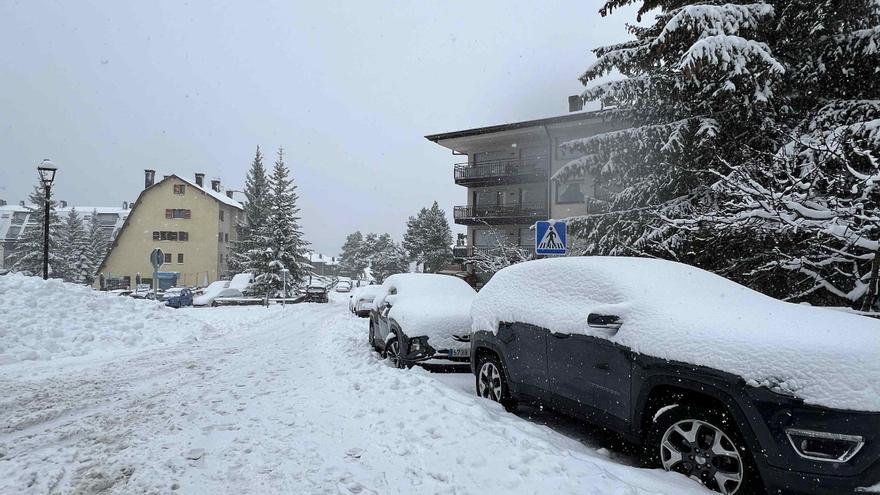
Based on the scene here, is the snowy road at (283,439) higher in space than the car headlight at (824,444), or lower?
lower

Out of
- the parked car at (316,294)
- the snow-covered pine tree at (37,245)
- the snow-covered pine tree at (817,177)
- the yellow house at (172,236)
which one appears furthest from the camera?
the yellow house at (172,236)

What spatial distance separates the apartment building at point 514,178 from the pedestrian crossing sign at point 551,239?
18.3 m

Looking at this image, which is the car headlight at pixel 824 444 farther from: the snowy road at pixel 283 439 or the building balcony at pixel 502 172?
the building balcony at pixel 502 172

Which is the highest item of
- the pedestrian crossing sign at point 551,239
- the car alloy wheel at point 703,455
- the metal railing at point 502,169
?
the metal railing at point 502,169

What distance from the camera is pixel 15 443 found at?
4207 millimetres

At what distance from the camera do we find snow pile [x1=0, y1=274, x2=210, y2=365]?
880cm

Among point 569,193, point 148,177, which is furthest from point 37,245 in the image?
point 569,193

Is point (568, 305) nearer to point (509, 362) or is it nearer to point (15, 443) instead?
point (509, 362)

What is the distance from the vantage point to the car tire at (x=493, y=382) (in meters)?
5.50

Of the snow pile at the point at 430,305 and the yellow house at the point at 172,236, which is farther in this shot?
the yellow house at the point at 172,236

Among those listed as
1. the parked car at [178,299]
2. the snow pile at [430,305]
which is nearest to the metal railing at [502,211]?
the parked car at [178,299]

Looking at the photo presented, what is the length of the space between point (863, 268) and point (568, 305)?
17.7ft

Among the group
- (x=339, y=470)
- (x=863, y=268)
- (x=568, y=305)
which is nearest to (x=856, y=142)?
(x=863, y=268)

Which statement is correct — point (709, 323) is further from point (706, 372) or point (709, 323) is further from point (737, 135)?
point (737, 135)
